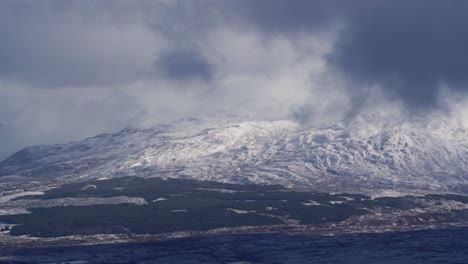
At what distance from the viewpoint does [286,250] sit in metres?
127

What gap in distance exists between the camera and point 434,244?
130m

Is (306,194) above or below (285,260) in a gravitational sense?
above

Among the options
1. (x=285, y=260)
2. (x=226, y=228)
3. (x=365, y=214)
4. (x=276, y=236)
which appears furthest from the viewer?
(x=365, y=214)

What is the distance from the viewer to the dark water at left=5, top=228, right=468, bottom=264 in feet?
386

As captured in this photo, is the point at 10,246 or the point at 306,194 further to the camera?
the point at 306,194

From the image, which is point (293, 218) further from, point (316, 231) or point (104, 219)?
point (104, 219)

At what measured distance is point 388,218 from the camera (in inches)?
6422

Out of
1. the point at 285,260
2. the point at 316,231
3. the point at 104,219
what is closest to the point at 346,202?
the point at 316,231

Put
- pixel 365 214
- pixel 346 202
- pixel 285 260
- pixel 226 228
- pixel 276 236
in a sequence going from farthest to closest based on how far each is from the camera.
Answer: pixel 346 202 → pixel 365 214 → pixel 226 228 → pixel 276 236 → pixel 285 260

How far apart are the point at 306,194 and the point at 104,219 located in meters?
54.2

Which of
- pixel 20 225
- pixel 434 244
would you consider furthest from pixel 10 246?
pixel 434 244

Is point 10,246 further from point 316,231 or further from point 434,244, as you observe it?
point 434,244

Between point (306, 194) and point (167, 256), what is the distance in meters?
78.1

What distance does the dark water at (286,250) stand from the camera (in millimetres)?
117688
